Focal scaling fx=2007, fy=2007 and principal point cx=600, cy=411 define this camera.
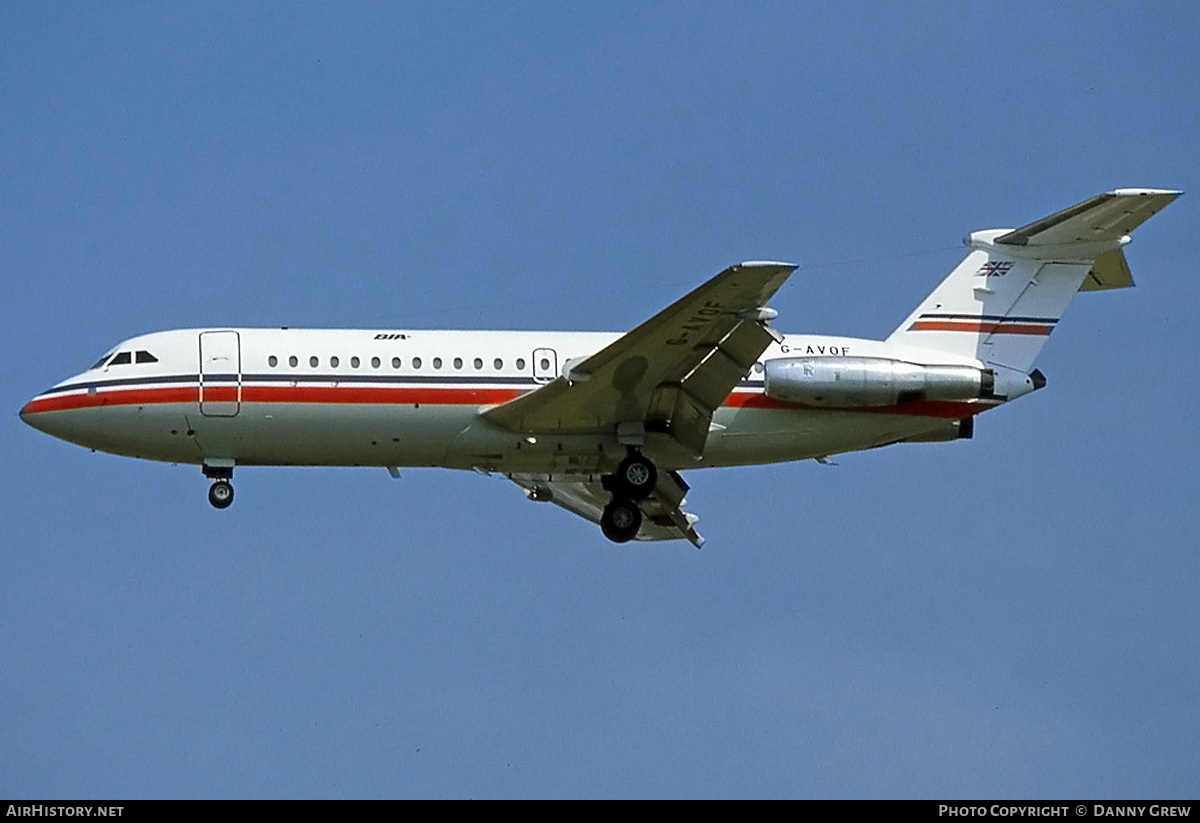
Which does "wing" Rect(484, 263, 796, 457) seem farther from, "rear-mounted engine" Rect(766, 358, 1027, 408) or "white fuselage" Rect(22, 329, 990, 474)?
"rear-mounted engine" Rect(766, 358, 1027, 408)

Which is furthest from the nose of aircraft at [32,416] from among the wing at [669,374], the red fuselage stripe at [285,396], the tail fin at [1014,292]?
the tail fin at [1014,292]

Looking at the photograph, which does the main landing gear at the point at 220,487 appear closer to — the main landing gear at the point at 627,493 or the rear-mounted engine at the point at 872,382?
the main landing gear at the point at 627,493

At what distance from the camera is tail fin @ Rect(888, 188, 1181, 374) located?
36.3m

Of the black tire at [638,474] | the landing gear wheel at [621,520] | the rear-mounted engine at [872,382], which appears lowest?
the landing gear wheel at [621,520]

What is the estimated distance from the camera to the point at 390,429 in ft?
113

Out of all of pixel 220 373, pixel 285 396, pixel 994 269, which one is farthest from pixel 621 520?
pixel 994 269

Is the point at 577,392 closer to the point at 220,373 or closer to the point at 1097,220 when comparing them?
the point at 220,373

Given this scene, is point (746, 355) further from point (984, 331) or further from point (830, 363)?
point (984, 331)

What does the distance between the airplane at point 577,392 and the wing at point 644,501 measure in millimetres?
1738

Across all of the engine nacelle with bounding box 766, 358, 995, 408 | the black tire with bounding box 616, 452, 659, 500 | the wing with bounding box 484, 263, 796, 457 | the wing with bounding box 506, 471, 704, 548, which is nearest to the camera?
the wing with bounding box 484, 263, 796, 457

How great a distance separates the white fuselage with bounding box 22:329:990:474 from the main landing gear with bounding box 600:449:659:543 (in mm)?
415

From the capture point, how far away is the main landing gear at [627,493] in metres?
35.7

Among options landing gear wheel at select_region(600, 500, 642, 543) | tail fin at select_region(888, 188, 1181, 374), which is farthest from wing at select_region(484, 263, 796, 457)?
tail fin at select_region(888, 188, 1181, 374)
